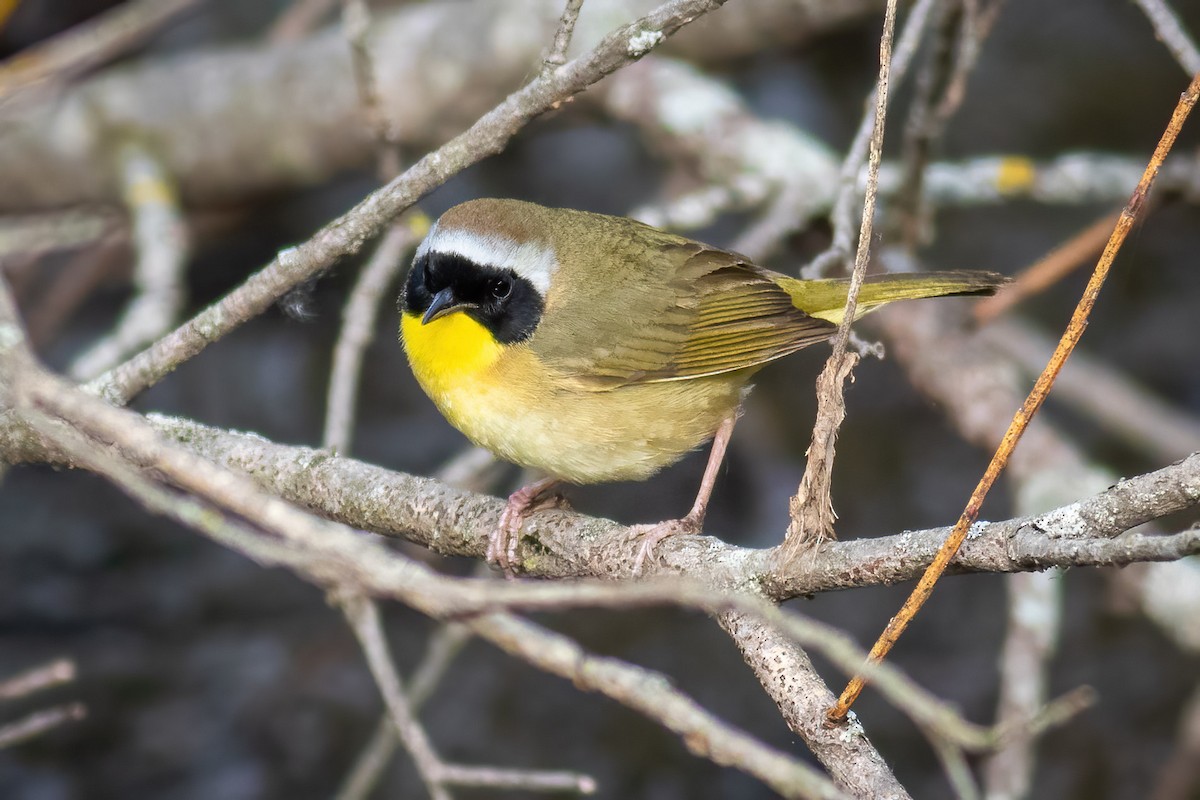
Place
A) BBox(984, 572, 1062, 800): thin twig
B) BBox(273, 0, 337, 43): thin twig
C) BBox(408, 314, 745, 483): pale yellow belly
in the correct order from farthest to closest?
1. BBox(273, 0, 337, 43): thin twig
2. BBox(408, 314, 745, 483): pale yellow belly
3. BBox(984, 572, 1062, 800): thin twig

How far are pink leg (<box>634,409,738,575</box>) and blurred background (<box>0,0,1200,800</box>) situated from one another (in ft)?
4.33

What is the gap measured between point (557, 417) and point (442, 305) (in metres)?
0.47

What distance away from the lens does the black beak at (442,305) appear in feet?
10.9

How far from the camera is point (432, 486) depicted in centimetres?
→ 300

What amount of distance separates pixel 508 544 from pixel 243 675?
2.73 metres

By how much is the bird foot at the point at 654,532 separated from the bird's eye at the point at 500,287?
886 mm

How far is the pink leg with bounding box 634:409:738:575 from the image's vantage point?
8.57 feet

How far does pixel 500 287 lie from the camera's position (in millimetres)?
3514

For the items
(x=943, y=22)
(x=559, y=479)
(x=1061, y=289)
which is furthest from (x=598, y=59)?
(x=1061, y=289)

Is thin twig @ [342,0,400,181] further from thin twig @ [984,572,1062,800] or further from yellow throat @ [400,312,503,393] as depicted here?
thin twig @ [984,572,1062,800]

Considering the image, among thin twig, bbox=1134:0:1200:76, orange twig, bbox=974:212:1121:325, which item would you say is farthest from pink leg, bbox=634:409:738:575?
thin twig, bbox=1134:0:1200:76

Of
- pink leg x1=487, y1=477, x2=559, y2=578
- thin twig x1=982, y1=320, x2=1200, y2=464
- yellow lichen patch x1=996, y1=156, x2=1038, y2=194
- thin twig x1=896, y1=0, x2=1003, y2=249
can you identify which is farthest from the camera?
yellow lichen patch x1=996, y1=156, x2=1038, y2=194

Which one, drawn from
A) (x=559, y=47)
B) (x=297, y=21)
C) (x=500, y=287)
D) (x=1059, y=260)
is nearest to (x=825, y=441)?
(x=559, y=47)

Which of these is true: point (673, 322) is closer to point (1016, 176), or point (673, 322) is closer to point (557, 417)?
point (557, 417)
